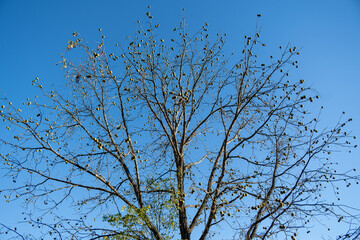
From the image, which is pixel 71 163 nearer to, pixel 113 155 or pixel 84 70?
A: pixel 113 155

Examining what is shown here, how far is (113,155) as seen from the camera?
8.15m

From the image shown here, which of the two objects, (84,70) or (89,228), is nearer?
(89,228)

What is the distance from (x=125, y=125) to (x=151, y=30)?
2.95m

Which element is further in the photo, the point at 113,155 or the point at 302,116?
the point at 113,155

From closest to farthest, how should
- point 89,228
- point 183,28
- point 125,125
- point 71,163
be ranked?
point 89,228 < point 71,163 < point 125,125 < point 183,28

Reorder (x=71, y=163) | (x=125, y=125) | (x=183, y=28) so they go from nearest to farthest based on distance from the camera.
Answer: (x=71, y=163) → (x=125, y=125) → (x=183, y=28)

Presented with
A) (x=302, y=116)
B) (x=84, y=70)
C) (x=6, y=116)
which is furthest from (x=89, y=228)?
(x=302, y=116)

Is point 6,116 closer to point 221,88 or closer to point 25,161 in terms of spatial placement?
point 25,161

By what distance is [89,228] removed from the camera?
23.5ft

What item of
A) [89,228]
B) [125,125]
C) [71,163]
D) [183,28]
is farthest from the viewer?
[183,28]

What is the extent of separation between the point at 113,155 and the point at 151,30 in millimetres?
3880

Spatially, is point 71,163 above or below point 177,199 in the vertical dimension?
above

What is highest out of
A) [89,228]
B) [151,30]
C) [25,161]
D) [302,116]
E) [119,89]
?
[151,30]

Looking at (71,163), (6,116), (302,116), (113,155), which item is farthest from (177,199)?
(6,116)
